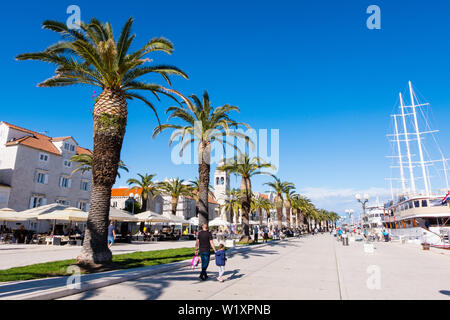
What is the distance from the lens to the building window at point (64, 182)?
3997 centimetres

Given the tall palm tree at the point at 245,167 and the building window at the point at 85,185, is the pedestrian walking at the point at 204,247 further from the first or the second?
the building window at the point at 85,185

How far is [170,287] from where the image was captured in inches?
326

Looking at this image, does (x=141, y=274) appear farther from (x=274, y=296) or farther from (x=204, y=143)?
(x=204, y=143)

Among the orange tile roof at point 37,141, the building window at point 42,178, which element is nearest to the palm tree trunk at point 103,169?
the orange tile roof at point 37,141

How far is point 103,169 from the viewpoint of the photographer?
1202cm

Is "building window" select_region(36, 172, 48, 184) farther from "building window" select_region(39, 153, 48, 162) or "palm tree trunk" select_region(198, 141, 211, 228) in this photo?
"palm tree trunk" select_region(198, 141, 211, 228)

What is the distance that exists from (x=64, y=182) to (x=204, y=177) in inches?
1124

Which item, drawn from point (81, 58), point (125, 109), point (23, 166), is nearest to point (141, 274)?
point (125, 109)

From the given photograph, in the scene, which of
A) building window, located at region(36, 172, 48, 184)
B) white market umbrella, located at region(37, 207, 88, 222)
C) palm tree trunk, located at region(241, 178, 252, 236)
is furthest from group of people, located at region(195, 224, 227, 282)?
building window, located at region(36, 172, 48, 184)

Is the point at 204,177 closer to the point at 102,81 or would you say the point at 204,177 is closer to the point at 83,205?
the point at 102,81

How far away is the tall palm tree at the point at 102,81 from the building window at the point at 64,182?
99.8ft

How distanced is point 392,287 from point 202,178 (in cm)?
1382

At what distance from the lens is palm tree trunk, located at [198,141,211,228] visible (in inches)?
773
